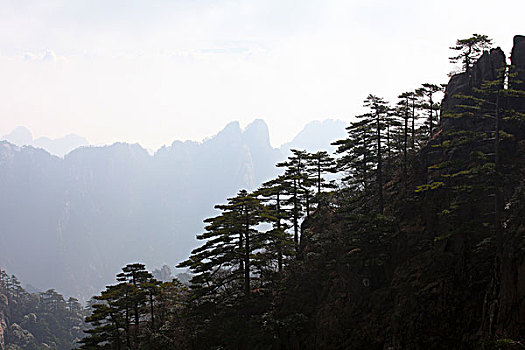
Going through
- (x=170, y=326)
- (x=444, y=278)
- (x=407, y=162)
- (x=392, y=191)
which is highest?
(x=407, y=162)

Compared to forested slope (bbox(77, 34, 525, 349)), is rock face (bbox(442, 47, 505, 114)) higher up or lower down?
higher up

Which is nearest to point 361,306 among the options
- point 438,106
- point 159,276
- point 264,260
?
point 264,260

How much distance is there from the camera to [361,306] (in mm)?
20484

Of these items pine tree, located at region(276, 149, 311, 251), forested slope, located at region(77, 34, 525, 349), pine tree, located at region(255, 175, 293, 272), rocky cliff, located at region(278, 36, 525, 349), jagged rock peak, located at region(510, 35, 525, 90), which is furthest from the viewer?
pine tree, located at region(276, 149, 311, 251)

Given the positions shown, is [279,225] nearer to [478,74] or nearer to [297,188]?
[297,188]

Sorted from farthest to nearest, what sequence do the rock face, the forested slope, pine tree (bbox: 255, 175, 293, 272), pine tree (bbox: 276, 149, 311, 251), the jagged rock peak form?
pine tree (bbox: 276, 149, 311, 251) → pine tree (bbox: 255, 175, 293, 272) → the rock face → the jagged rock peak → the forested slope

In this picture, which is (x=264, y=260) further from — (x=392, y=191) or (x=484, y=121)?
(x=484, y=121)

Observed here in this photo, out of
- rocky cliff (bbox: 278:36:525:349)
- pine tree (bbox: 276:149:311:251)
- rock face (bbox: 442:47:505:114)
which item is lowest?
rocky cliff (bbox: 278:36:525:349)

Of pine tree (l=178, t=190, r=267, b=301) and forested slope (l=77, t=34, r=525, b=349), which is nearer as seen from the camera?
forested slope (l=77, t=34, r=525, b=349)

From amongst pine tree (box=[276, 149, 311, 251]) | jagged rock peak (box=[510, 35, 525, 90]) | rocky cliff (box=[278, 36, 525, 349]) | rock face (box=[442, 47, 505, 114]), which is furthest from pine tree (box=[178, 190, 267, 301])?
jagged rock peak (box=[510, 35, 525, 90])

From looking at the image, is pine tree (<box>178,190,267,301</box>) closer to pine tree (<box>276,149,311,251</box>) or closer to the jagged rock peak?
pine tree (<box>276,149,311,251</box>)

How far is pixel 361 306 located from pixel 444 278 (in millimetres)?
4677

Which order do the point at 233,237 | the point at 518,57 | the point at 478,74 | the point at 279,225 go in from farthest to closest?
the point at 279,225 < the point at 233,237 < the point at 478,74 < the point at 518,57

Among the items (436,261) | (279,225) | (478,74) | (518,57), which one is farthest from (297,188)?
(518,57)
